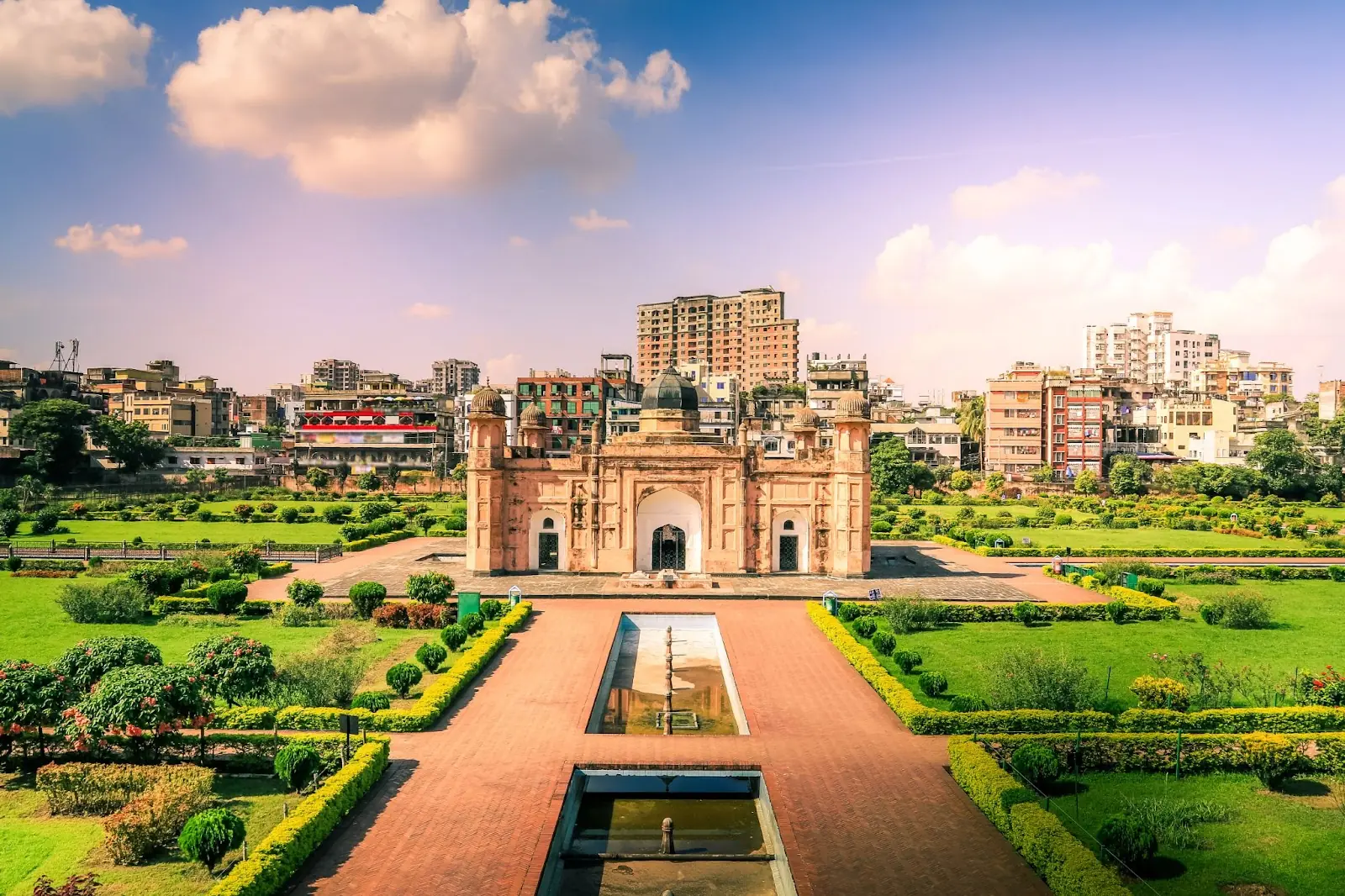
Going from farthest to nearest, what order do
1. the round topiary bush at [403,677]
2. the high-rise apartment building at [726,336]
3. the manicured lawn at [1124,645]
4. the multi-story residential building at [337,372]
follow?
1. the multi-story residential building at [337,372]
2. the high-rise apartment building at [726,336]
3. the manicured lawn at [1124,645]
4. the round topiary bush at [403,677]

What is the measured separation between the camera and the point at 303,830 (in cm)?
1379

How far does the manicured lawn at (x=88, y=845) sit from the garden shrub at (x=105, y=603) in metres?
15.1

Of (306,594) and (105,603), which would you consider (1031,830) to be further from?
(105,603)

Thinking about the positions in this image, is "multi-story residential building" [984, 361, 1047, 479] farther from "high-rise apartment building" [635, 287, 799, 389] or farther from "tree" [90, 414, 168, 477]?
"tree" [90, 414, 168, 477]

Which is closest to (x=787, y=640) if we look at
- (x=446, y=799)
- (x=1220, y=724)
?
(x=1220, y=724)

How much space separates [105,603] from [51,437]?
185 feet

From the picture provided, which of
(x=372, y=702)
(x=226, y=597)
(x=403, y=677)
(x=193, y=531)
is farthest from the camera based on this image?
(x=193, y=531)

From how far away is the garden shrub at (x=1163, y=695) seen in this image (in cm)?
2112

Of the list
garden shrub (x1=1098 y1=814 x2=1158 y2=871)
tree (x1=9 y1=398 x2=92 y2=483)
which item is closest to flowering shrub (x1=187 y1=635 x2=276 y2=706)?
garden shrub (x1=1098 y1=814 x2=1158 y2=871)

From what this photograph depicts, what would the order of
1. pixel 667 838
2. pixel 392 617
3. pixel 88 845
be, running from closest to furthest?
pixel 88 845
pixel 667 838
pixel 392 617

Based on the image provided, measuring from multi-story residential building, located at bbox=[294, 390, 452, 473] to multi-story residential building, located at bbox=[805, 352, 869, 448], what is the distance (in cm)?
3999

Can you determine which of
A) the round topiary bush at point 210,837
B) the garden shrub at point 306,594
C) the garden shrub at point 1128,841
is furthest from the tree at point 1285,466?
the round topiary bush at point 210,837

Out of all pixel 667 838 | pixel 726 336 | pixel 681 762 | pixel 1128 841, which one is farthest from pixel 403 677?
pixel 726 336

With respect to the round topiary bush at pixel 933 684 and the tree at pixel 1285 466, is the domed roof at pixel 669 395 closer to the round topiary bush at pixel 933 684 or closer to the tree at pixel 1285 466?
the round topiary bush at pixel 933 684
